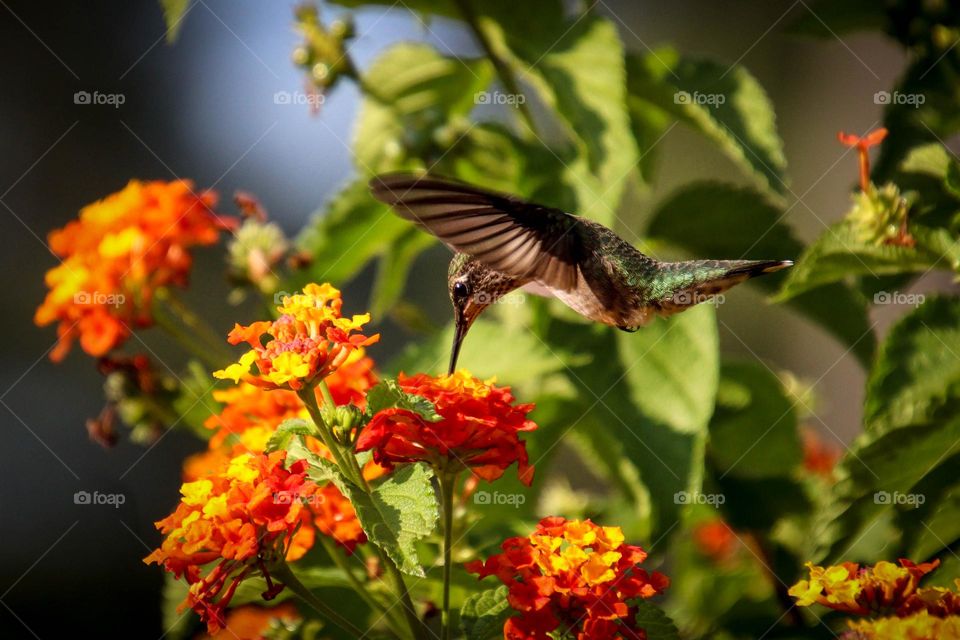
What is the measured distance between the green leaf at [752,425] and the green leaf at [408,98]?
646 millimetres

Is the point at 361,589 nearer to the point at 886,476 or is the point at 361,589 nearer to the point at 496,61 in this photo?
the point at 886,476

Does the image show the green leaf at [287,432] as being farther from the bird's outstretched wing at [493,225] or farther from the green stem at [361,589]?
the bird's outstretched wing at [493,225]

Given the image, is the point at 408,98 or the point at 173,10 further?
the point at 408,98

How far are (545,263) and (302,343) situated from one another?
38 cm

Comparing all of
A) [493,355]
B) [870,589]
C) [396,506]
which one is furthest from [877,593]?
[493,355]

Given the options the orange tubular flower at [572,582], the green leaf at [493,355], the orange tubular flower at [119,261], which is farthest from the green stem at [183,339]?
the orange tubular flower at [572,582]

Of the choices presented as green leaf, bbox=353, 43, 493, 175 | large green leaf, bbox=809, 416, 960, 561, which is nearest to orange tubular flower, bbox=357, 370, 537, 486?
large green leaf, bbox=809, 416, 960, 561

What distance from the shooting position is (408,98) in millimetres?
1753

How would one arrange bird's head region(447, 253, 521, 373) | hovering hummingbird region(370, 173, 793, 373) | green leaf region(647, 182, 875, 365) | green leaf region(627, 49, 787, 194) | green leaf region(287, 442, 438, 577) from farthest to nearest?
green leaf region(647, 182, 875, 365), green leaf region(627, 49, 787, 194), bird's head region(447, 253, 521, 373), hovering hummingbird region(370, 173, 793, 373), green leaf region(287, 442, 438, 577)

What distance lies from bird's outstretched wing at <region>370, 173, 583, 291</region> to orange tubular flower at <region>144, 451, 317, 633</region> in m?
0.29

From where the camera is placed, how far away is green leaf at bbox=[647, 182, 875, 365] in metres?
1.54

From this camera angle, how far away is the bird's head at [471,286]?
4.24ft

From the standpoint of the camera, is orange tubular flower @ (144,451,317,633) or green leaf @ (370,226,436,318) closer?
orange tubular flower @ (144,451,317,633)

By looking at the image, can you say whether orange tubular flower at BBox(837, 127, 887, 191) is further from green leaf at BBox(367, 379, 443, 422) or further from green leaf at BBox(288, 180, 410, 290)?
green leaf at BBox(288, 180, 410, 290)
